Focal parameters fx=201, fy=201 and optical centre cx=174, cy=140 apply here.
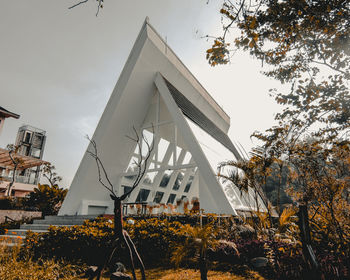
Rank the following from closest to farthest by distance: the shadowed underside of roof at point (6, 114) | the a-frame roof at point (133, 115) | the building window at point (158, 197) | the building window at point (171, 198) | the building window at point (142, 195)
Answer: the a-frame roof at point (133, 115)
the building window at point (142, 195)
the building window at point (158, 197)
the building window at point (171, 198)
the shadowed underside of roof at point (6, 114)

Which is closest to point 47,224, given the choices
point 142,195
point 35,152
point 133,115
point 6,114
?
point 142,195

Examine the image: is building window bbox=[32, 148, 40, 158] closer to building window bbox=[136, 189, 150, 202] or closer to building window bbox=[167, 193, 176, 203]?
building window bbox=[136, 189, 150, 202]

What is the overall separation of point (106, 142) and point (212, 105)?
29.7 ft

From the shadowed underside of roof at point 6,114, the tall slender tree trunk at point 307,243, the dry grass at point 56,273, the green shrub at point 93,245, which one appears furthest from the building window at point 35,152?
the tall slender tree trunk at point 307,243

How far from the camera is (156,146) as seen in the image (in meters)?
10.6

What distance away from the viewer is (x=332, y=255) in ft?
11.5

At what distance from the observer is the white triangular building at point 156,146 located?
8.08m

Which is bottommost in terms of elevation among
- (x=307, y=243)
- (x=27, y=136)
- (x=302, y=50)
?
(x=307, y=243)

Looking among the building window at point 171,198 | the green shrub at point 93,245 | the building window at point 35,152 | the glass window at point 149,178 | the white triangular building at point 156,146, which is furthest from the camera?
the building window at point 35,152

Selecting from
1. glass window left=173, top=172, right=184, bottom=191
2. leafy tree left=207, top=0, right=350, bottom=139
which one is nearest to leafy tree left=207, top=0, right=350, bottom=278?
leafy tree left=207, top=0, right=350, bottom=139

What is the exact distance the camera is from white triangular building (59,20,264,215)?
8.08 metres

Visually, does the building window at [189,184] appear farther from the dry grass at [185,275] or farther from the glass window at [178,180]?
the dry grass at [185,275]

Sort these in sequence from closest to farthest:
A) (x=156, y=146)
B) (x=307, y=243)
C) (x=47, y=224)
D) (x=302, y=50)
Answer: (x=307, y=243), (x=302, y=50), (x=47, y=224), (x=156, y=146)

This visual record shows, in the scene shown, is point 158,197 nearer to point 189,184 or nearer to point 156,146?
point 189,184
